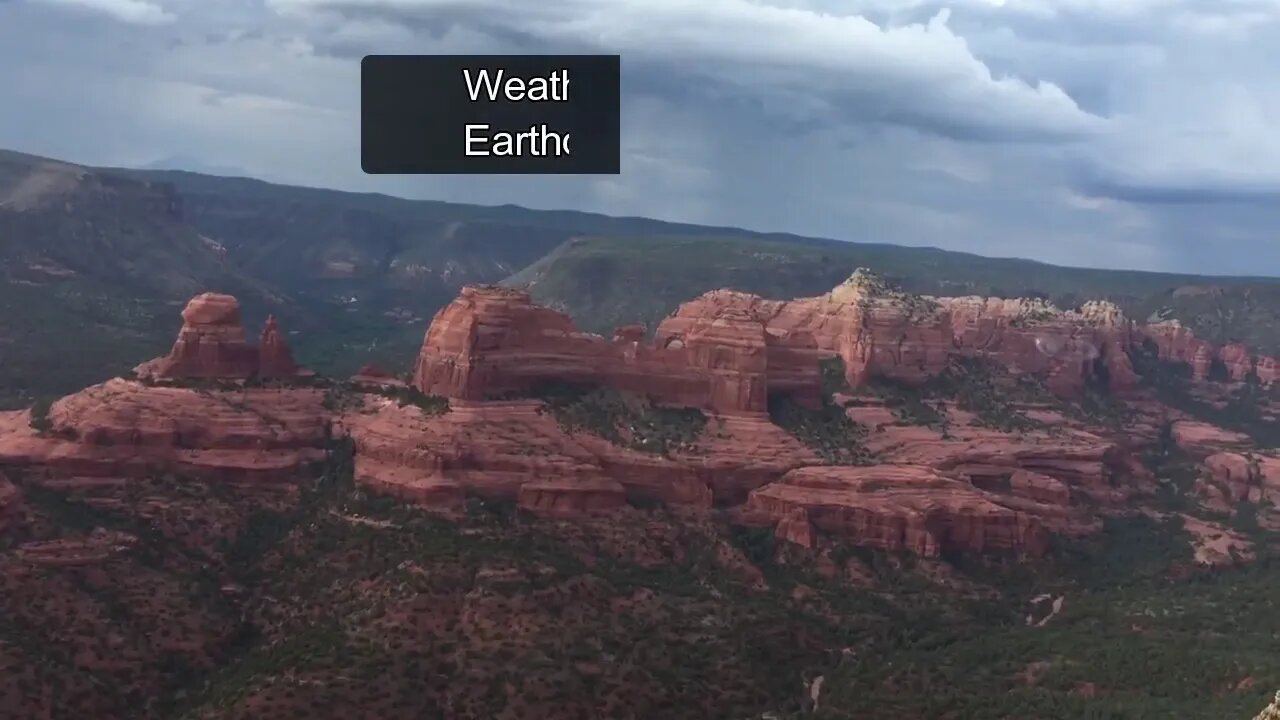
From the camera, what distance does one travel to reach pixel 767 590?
8175 centimetres

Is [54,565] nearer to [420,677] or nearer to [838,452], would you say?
[420,677]

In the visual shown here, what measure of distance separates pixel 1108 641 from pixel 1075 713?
14.6 meters

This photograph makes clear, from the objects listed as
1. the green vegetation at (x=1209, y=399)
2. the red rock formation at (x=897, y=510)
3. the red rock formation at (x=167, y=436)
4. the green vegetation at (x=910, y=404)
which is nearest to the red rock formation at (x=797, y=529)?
the red rock formation at (x=897, y=510)

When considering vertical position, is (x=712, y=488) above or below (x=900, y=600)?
above

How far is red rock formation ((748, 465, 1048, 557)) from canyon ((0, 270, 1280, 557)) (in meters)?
0.14

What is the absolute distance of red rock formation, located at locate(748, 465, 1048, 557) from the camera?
88.4 metres

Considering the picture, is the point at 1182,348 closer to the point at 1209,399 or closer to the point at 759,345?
the point at 1209,399

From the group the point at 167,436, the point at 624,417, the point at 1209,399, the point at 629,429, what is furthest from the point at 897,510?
the point at 1209,399

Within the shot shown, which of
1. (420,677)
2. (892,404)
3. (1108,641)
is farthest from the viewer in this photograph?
(892,404)

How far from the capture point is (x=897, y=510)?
88750 mm

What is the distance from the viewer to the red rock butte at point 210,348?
86938mm

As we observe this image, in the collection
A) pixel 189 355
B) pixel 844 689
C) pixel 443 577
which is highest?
pixel 189 355

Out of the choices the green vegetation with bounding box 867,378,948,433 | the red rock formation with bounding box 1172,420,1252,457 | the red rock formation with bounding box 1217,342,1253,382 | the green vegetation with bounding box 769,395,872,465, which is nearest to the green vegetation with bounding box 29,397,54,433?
the green vegetation with bounding box 769,395,872,465

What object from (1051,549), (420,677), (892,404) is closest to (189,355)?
(420,677)
